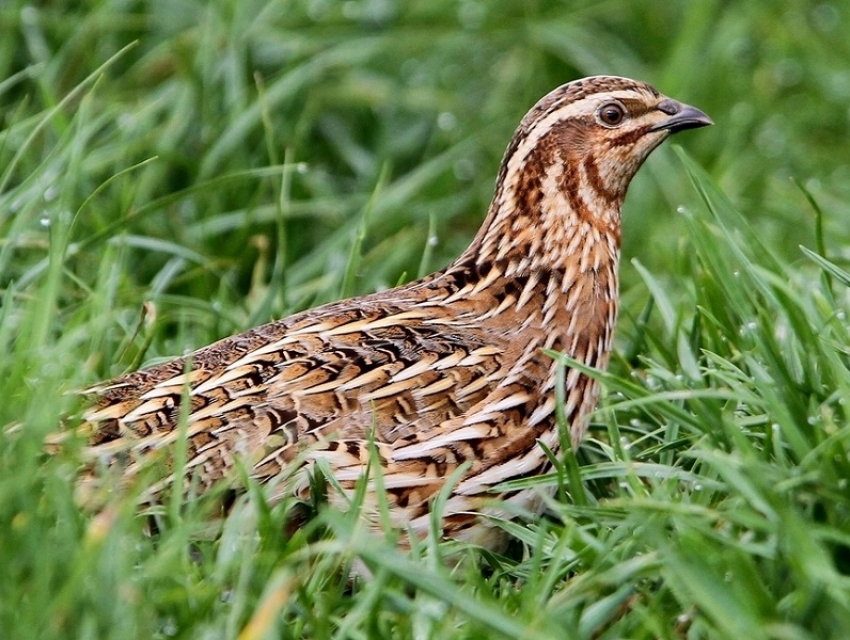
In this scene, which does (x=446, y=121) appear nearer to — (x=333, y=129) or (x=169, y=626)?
(x=333, y=129)

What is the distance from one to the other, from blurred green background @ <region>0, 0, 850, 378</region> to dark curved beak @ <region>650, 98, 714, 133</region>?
0.75m

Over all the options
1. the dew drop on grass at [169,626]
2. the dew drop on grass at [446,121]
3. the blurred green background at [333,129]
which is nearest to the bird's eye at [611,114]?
the blurred green background at [333,129]

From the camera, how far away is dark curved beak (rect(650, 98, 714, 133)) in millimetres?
4859

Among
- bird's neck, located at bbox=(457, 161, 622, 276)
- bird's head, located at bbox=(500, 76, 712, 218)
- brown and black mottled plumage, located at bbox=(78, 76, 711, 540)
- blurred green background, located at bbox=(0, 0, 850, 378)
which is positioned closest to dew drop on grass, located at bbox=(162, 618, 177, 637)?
brown and black mottled plumage, located at bbox=(78, 76, 711, 540)

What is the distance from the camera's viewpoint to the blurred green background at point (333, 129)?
543 cm

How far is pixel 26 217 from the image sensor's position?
4852 millimetres

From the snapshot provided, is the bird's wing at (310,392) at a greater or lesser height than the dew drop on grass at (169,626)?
greater

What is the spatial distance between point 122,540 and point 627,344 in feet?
8.22

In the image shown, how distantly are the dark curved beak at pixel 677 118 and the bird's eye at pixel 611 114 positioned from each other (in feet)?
0.39

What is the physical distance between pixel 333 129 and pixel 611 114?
2691mm

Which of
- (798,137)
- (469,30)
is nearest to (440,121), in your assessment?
(469,30)

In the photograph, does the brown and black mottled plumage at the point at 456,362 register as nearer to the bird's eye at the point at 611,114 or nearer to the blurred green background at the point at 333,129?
the bird's eye at the point at 611,114

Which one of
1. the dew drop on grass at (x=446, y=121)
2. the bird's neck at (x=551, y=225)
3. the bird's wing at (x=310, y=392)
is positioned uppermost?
the bird's neck at (x=551, y=225)

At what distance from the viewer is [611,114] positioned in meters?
4.78
